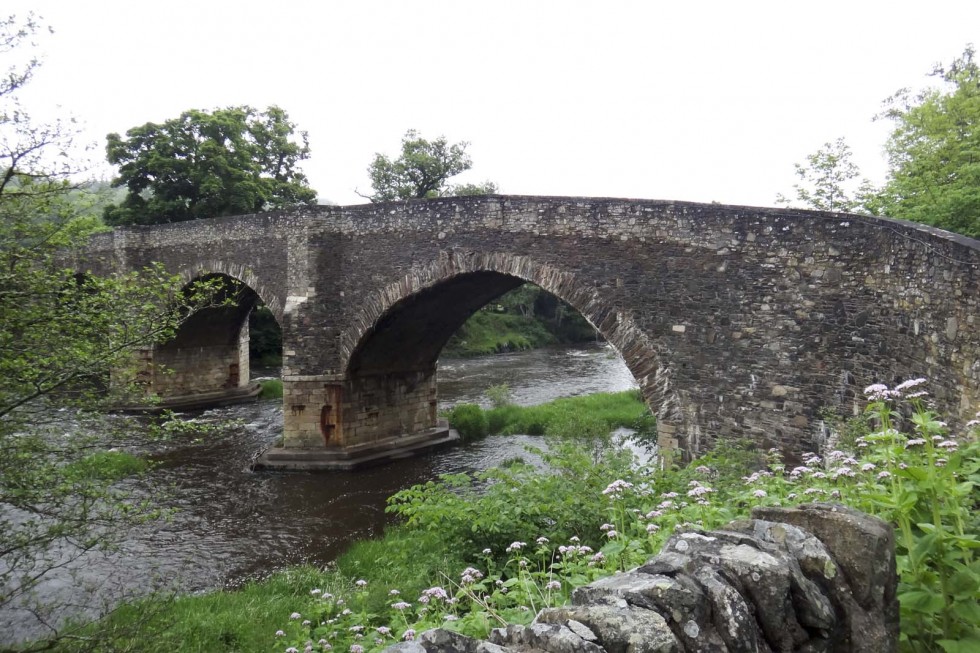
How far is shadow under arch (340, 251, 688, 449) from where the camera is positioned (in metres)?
9.16

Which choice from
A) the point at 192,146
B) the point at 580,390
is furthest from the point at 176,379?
the point at 580,390

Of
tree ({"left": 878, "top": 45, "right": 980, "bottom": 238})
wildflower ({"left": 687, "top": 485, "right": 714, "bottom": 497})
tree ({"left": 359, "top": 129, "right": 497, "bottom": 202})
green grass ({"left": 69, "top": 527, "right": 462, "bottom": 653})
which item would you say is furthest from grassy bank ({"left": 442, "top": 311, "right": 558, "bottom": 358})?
wildflower ({"left": 687, "top": 485, "right": 714, "bottom": 497})

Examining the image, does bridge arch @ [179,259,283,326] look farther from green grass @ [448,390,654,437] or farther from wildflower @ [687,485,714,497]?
wildflower @ [687,485,714,497]

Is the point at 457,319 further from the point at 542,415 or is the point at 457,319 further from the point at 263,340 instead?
the point at 263,340

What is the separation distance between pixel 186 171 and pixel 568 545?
26842 millimetres

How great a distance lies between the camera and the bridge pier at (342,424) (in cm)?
1352

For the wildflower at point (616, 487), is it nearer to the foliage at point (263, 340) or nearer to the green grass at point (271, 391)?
the green grass at point (271, 391)

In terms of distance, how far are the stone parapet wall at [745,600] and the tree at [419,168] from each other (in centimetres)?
3170

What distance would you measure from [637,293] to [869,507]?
6699mm

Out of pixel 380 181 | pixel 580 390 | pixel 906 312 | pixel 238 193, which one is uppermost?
pixel 380 181

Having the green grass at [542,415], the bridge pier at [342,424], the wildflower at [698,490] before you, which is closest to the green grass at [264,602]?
the wildflower at [698,490]

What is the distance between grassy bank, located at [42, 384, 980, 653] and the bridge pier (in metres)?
4.76

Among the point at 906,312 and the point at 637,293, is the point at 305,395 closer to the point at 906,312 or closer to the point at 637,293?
the point at 637,293

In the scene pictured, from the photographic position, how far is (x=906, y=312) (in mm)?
6602
